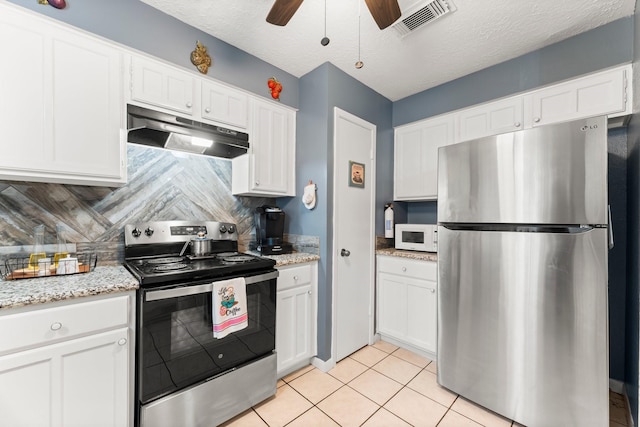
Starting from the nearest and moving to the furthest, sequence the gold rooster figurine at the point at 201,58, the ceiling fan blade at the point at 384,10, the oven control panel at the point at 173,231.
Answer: the ceiling fan blade at the point at 384,10 < the oven control panel at the point at 173,231 < the gold rooster figurine at the point at 201,58

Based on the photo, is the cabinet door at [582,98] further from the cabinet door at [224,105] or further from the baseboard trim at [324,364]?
the baseboard trim at [324,364]

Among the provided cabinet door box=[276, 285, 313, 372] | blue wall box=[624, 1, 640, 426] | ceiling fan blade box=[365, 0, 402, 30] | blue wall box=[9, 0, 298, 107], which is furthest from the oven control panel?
blue wall box=[624, 1, 640, 426]

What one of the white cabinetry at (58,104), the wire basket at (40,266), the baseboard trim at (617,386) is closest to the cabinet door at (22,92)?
the white cabinetry at (58,104)

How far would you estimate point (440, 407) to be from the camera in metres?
1.78

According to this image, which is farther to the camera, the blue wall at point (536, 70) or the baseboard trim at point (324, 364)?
the baseboard trim at point (324, 364)

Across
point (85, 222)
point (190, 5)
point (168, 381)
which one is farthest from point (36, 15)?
point (168, 381)

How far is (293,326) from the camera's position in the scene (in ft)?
6.86

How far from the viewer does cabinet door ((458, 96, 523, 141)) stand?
221cm

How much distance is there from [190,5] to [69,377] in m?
2.16

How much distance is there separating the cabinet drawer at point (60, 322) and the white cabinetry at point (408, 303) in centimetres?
211

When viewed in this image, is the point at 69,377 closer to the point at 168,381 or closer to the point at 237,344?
the point at 168,381

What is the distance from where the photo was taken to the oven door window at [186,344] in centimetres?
134

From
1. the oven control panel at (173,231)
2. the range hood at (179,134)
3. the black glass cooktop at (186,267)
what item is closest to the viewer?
the black glass cooktop at (186,267)

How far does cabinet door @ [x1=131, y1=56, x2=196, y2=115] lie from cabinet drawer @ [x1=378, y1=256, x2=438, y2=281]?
7.00 ft
